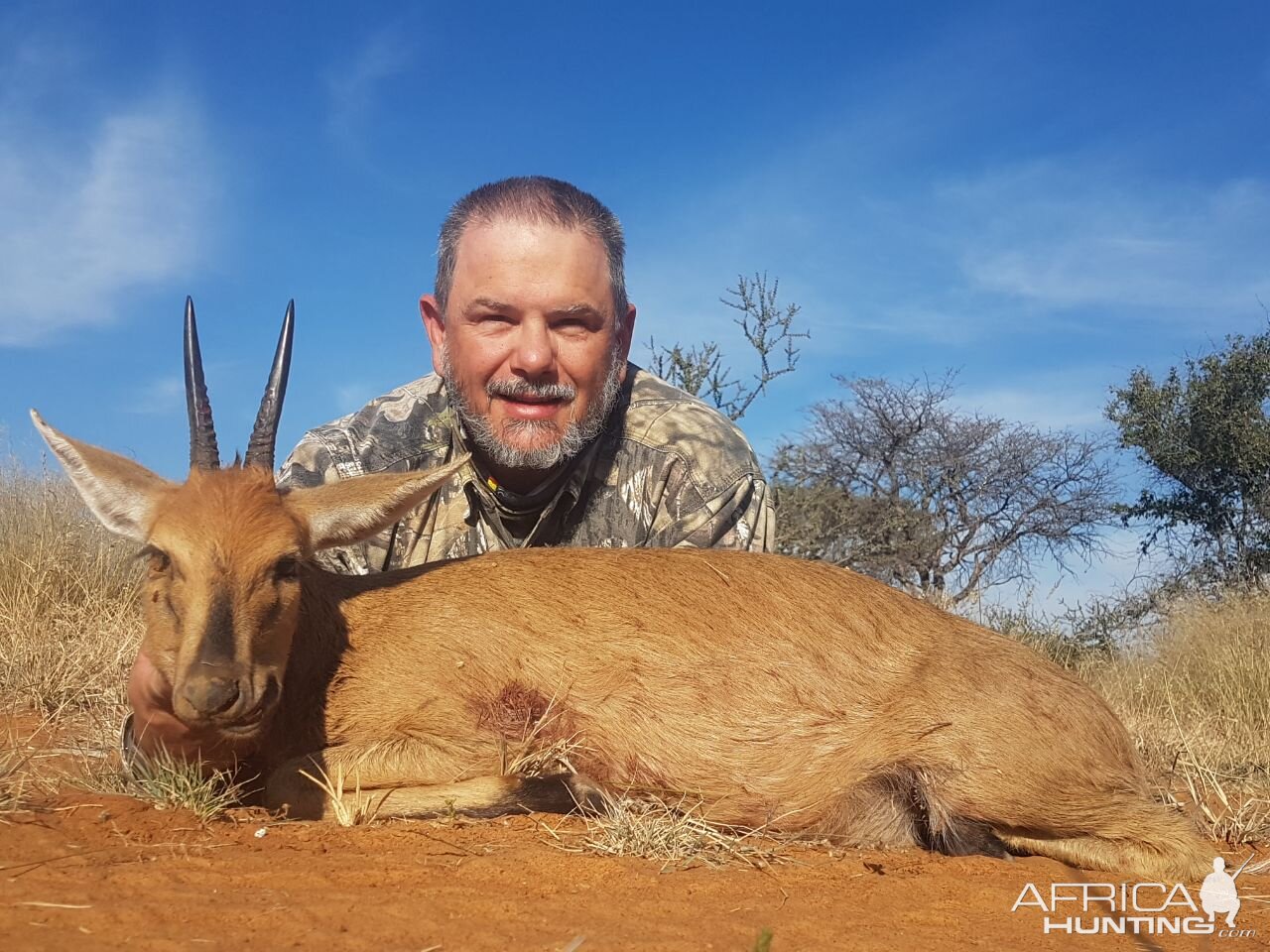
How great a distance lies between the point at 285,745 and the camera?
4.59m

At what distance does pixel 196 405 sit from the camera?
Answer: 189 inches

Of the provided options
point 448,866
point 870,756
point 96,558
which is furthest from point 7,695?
point 870,756

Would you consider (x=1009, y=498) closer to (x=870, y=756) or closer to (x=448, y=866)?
(x=870, y=756)

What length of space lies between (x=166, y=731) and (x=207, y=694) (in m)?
0.85

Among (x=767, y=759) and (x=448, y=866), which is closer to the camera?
(x=448, y=866)

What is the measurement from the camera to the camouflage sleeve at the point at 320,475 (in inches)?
277

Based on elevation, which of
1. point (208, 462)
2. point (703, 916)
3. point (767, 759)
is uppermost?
point (208, 462)

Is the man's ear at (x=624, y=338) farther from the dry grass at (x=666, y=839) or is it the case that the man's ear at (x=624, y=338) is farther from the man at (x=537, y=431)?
the dry grass at (x=666, y=839)

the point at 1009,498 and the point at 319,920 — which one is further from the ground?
the point at 1009,498

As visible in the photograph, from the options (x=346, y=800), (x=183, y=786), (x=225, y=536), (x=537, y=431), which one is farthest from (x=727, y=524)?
(x=183, y=786)

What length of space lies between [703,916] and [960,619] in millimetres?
2471

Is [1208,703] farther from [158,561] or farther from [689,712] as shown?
[158,561]

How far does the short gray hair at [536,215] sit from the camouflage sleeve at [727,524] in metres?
1.46

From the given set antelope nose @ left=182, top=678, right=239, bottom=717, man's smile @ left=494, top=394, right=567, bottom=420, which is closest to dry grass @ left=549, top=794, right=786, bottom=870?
antelope nose @ left=182, top=678, right=239, bottom=717
